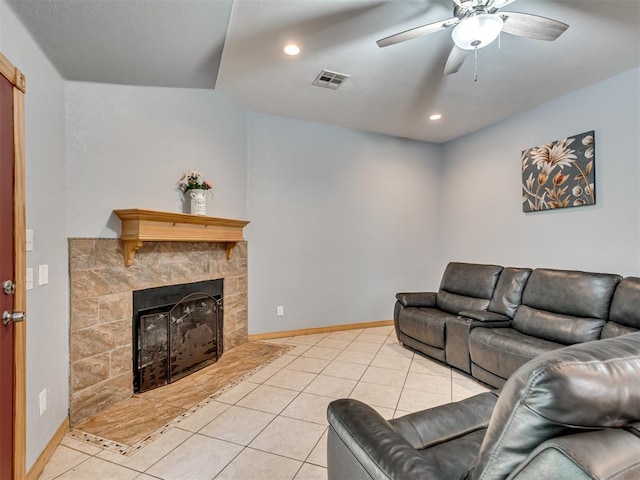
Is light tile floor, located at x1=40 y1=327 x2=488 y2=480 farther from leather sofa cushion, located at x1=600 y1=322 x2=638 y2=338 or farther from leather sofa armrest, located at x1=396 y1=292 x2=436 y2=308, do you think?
leather sofa cushion, located at x1=600 y1=322 x2=638 y2=338

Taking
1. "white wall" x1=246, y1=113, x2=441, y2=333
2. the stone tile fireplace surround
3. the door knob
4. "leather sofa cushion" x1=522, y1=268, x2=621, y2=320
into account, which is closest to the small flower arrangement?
the stone tile fireplace surround

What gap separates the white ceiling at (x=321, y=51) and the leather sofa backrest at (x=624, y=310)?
1871mm

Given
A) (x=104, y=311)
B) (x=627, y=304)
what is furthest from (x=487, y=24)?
(x=104, y=311)

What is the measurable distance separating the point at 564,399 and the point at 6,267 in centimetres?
221

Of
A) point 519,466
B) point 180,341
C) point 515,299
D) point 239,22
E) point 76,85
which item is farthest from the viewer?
point 515,299

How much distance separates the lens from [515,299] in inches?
125

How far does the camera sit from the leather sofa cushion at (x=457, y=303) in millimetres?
3465

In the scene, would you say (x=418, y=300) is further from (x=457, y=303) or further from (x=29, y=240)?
(x=29, y=240)

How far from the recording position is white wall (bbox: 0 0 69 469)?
5.83ft

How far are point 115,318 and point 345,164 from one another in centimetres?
325

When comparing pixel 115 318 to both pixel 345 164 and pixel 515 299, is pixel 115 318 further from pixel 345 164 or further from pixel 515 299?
pixel 515 299

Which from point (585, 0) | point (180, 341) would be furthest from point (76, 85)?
point (585, 0)

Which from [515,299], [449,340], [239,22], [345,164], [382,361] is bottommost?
[382,361]

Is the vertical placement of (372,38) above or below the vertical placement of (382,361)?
above
